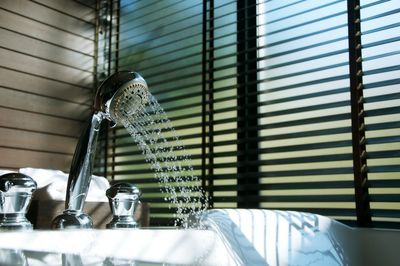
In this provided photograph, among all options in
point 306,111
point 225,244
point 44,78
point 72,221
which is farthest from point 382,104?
point 44,78

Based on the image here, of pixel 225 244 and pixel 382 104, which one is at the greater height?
pixel 382 104

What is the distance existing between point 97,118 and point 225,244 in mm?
553

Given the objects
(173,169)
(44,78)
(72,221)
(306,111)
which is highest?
(44,78)

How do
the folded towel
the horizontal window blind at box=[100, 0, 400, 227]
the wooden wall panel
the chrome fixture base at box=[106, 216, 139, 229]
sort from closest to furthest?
1. the chrome fixture base at box=[106, 216, 139, 229]
2. the folded towel
3. the horizontal window blind at box=[100, 0, 400, 227]
4. the wooden wall panel

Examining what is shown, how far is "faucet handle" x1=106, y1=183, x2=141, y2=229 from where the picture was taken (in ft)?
3.57

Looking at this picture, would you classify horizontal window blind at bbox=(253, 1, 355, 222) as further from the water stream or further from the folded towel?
the folded towel

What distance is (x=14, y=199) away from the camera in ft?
2.88

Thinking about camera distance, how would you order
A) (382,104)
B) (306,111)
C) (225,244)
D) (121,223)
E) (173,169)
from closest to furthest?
1. (121,223)
2. (225,244)
3. (382,104)
4. (306,111)
5. (173,169)

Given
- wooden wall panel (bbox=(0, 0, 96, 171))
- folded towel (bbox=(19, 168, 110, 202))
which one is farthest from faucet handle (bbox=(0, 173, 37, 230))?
wooden wall panel (bbox=(0, 0, 96, 171))

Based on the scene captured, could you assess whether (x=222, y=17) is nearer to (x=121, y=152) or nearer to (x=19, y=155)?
(x=121, y=152)

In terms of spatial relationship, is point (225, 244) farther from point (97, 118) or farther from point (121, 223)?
point (97, 118)

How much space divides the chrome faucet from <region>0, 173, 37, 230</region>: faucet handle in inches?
3.6

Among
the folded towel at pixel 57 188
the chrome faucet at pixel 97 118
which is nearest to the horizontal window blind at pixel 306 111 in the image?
the folded towel at pixel 57 188

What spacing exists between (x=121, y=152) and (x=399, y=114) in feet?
5.87
